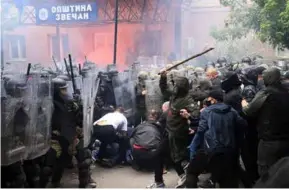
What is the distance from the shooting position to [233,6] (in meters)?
14.6

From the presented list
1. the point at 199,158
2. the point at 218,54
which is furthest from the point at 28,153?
the point at 218,54

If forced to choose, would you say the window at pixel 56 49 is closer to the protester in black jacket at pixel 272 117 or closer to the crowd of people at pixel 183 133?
the crowd of people at pixel 183 133

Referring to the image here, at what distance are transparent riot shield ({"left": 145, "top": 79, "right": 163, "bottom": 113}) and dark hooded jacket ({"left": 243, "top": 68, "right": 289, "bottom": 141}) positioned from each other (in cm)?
243

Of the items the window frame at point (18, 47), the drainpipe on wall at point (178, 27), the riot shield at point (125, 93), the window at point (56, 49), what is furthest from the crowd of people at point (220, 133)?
the drainpipe on wall at point (178, 27)

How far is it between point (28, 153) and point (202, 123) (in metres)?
1.96

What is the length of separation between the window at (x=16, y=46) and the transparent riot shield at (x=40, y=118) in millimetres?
12787

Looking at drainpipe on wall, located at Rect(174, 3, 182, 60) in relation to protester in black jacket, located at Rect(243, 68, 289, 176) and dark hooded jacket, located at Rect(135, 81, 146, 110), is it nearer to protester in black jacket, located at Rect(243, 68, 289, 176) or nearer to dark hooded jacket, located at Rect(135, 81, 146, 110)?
dark hooded jacket, located at Rect(135, 81, 146, 110)

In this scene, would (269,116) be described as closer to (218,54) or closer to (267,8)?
(267,8)

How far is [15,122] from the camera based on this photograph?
3.97 m

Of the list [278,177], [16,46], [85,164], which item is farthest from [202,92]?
[16,46]

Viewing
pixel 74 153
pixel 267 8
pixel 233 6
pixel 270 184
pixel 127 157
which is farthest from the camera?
pixel 233 6

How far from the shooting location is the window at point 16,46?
16859 millimetres

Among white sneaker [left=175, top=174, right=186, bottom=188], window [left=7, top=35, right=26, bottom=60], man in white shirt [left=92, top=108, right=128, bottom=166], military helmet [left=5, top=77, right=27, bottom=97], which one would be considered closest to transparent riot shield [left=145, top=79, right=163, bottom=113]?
man in white shirt [left=92, top=108, right=128, bottom=166]

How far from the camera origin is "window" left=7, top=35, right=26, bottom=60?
1686 centimetres
